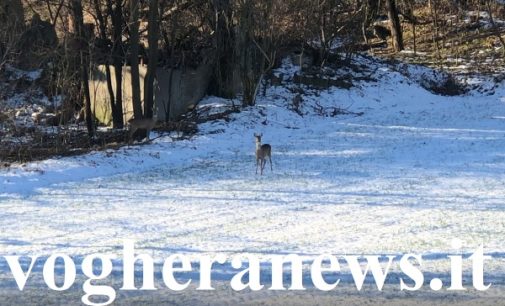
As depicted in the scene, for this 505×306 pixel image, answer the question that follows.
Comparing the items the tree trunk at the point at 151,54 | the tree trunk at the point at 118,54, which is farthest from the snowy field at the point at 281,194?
the tree trunk at the point at 118,54

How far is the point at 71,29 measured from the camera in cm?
2170

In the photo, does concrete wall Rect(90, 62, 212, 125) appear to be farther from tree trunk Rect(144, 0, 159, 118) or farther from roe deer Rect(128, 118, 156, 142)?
roe deer Rect(128, 118, 156, 142)

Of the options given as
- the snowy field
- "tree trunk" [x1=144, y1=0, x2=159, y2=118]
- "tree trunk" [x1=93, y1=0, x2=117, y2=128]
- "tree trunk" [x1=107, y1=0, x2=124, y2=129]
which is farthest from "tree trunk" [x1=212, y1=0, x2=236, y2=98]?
"tree trunk" [x1=93, y1=0, x2=117, y2=128]

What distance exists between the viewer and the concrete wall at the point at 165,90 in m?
23.4

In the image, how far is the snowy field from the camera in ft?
30.3

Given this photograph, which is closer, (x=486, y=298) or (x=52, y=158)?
(x=486, y=298)

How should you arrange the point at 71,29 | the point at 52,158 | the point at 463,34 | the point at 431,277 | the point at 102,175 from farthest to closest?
the point at 463,34 < the point at 71,29 < the point at 52,158 < the point at 102,175 < the point at 431,277

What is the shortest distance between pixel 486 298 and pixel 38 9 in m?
23.7

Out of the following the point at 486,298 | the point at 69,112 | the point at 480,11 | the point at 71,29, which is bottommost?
the point at 486,298

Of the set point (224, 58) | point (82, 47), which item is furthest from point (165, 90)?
point (82, 47)

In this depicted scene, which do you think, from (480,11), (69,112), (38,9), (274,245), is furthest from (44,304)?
(480,11)

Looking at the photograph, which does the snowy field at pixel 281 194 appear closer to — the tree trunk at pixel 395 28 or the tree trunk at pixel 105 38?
the tree trunk at pixel 105 38

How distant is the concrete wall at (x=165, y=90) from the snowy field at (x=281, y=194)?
99.7 inches

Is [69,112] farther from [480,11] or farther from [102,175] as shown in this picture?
[480,11]
